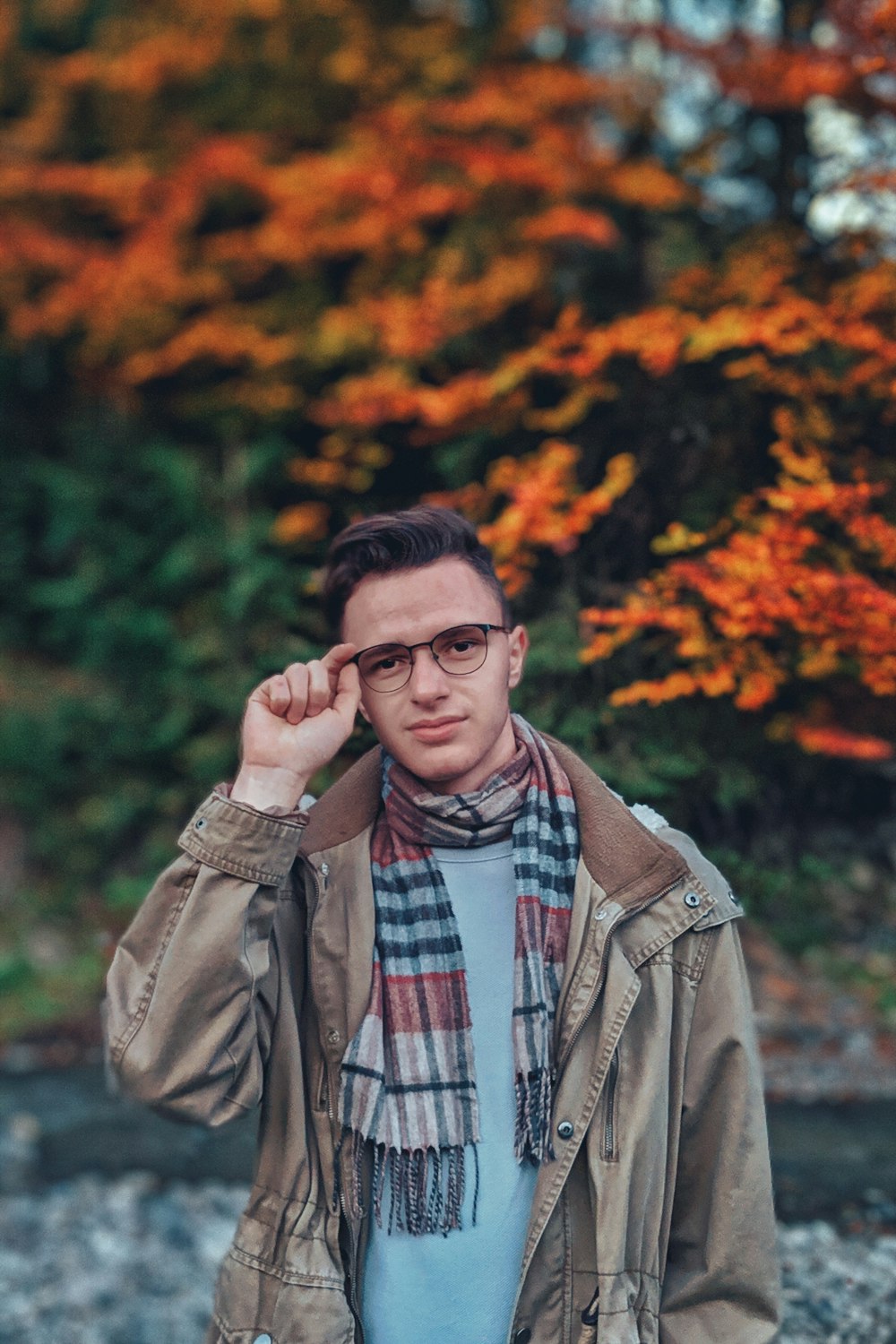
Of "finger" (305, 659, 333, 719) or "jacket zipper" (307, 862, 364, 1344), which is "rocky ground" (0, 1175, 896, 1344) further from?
"finger" (305, 659, 333, 719)

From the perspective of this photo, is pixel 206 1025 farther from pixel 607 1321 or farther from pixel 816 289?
pixel 816 289

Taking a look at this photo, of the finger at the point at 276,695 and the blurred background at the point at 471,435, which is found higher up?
the blurred background at the point at 471,435

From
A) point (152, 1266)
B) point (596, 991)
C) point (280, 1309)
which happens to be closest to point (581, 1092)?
point (596, 991)

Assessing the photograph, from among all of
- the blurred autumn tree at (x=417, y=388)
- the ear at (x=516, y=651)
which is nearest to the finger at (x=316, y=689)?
the ear at (x=516, y=651)

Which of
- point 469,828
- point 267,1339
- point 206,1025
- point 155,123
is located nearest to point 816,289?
point 469,828

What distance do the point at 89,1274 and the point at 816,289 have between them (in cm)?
423

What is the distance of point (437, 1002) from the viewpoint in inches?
74.1

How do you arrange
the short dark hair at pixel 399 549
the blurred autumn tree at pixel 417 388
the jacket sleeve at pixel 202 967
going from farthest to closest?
the blurred autumn tree at pixel 417 388, the short dark hair at pixel 399 549, the jacket sleeve at pixel 202 967

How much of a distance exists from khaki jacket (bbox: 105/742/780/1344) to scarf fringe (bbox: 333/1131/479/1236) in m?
0.04

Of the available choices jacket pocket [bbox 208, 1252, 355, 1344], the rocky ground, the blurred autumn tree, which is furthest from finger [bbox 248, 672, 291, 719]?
the rocky ground

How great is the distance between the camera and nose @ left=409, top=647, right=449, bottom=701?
1.92 metres

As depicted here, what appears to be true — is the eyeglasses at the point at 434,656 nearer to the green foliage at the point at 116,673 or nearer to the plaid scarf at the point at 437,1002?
the plaid scarf at the point at 437,1002

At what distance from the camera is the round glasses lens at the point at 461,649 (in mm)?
1970

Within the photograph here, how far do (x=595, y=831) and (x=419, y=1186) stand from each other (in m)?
0.69
